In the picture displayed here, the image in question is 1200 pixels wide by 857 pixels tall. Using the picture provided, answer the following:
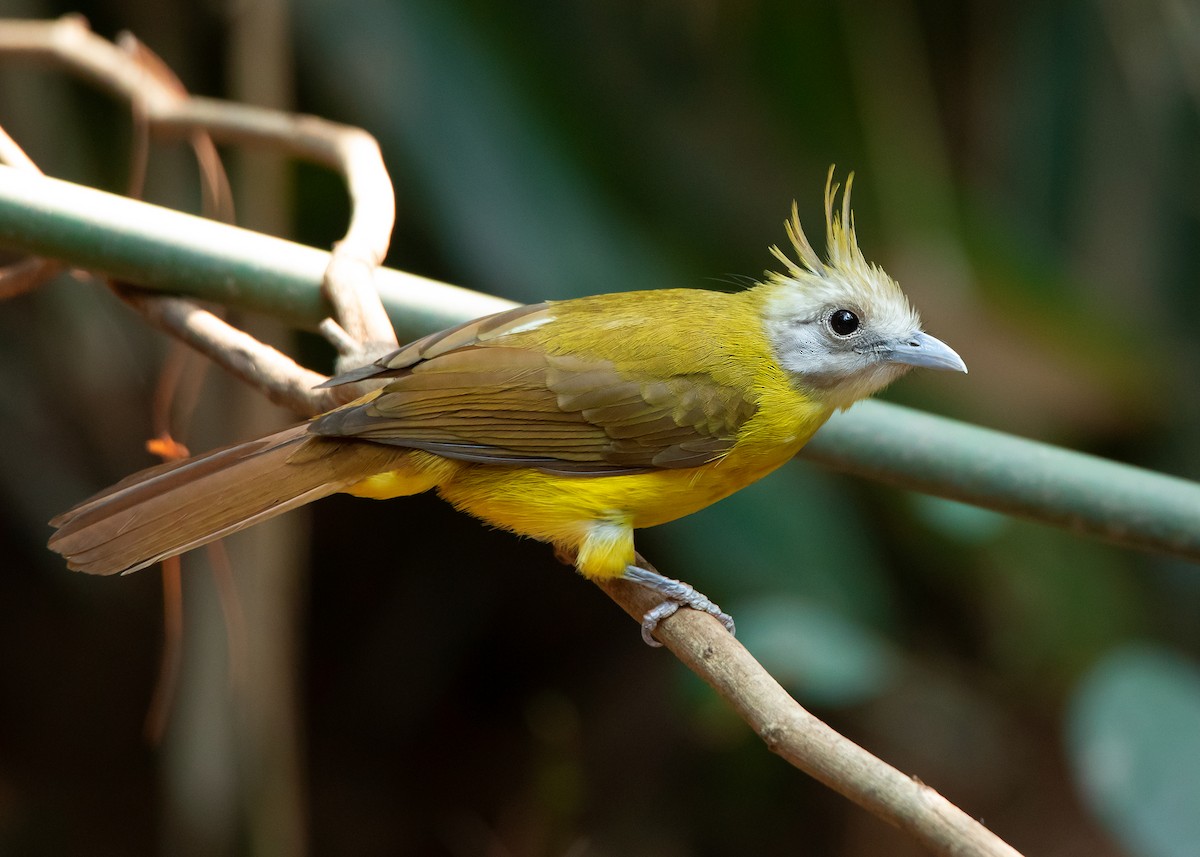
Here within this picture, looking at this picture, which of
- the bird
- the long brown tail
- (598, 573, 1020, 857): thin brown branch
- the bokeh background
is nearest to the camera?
(598, 573, 1020, 857): thin brown branch

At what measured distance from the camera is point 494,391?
7.23 ft

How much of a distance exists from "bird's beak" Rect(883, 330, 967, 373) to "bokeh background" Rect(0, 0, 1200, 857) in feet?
2.24

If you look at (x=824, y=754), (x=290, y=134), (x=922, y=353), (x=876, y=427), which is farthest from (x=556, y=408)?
(x=824, y=754)

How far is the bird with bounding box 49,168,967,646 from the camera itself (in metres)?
2.03

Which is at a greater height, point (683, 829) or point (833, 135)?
point (833, 135)

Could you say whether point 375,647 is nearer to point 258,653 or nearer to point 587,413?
point 258,653

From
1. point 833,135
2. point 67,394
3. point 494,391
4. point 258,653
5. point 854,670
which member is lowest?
point 258,653

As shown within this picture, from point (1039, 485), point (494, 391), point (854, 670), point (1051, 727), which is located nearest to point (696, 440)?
point (494, 391)

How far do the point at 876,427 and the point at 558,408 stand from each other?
0.57m

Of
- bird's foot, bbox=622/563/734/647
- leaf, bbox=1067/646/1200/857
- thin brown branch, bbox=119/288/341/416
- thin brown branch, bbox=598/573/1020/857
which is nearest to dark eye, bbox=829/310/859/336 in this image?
bird's foot, bbox=622/563/734/647

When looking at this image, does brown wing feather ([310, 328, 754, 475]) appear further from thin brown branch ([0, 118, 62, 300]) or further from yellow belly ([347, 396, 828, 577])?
thin brown branch ([0, 118, 62, 300])

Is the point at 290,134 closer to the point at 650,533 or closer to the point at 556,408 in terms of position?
the point at 556,408

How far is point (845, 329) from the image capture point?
2.37 m

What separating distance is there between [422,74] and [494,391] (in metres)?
1.66
